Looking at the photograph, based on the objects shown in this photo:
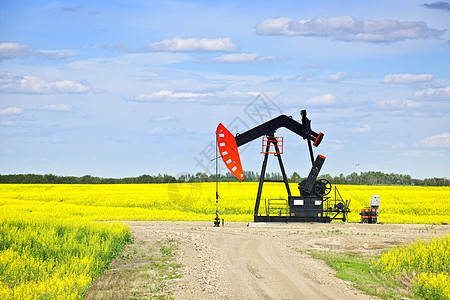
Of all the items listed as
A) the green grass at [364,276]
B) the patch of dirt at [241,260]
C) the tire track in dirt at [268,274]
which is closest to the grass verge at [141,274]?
the patch of dirt at [241,260]

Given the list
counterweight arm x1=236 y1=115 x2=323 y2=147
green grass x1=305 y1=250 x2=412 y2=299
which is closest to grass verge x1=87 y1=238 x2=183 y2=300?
green grass x1=305 y1=250 x2=412 y2=299

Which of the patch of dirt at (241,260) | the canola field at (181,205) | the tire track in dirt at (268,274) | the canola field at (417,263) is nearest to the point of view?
the tire track in dirt at (268,274)

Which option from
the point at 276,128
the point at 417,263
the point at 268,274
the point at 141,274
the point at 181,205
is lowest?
the point at 141,274

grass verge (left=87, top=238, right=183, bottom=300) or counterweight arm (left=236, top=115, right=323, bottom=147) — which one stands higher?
counterweight arm (left=236, top=115, right=323, bottom=147)

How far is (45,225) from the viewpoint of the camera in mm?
20750

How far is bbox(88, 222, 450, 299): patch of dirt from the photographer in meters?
13.2

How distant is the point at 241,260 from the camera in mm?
17031

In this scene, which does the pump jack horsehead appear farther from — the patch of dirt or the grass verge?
the grass verge

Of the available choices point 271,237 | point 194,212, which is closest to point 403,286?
point 271,237

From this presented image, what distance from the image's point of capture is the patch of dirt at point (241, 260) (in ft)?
43.3

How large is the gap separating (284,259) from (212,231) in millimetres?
7114

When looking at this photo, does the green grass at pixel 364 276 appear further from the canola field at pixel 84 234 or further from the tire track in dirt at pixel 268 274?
the tire track in dirt at pixel 268 274

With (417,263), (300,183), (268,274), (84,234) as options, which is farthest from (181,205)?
(268,274)

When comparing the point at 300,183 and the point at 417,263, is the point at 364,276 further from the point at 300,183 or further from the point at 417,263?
the point at 300,183
